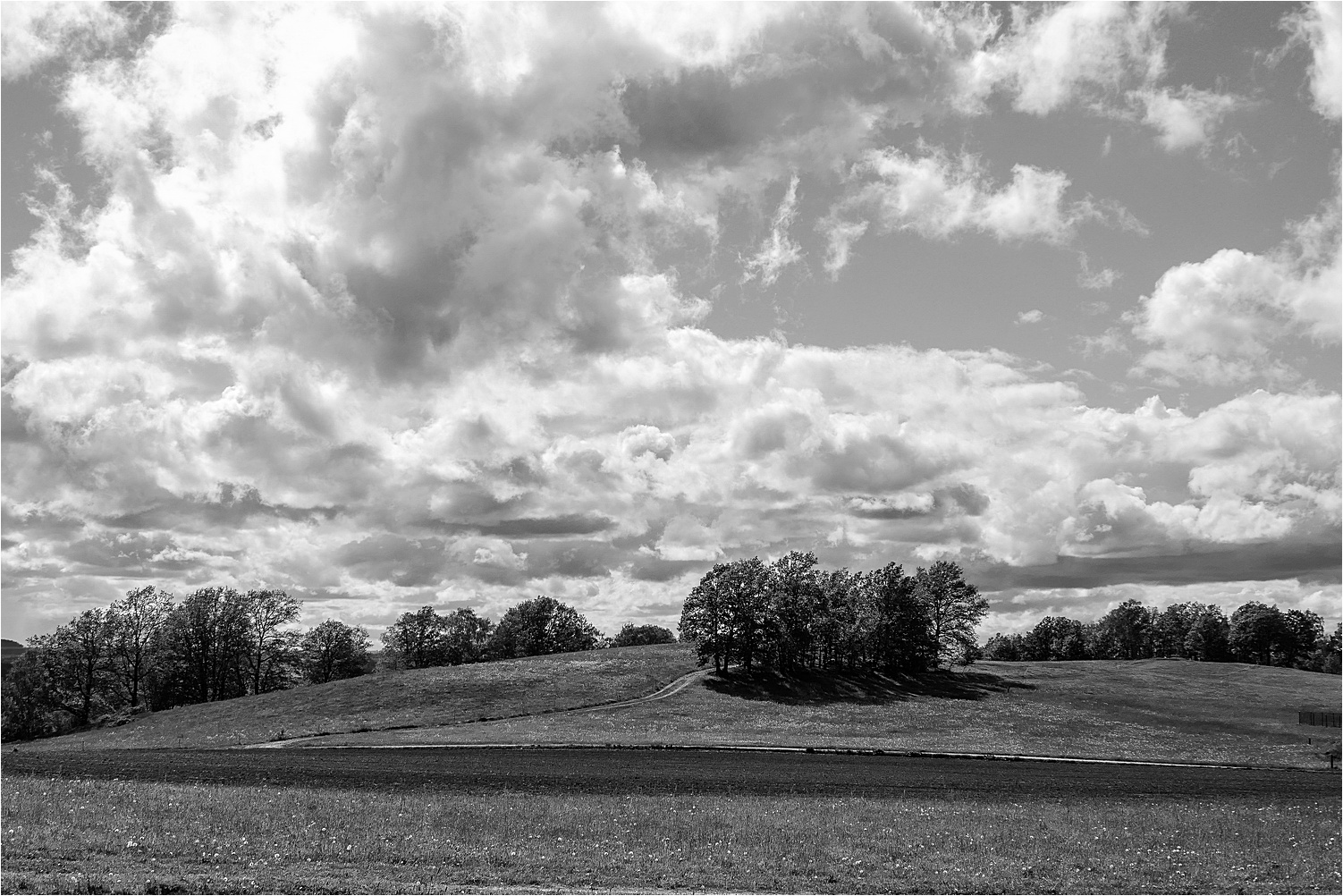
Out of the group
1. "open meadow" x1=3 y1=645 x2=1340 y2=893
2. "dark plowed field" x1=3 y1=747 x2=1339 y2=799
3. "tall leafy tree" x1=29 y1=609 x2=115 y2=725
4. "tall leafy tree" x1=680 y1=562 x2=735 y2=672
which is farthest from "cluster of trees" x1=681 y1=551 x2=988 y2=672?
"tall leafy tree" x1=29 y1=609 x2=115 y2=725

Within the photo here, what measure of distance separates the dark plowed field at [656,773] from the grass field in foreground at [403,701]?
21489mm

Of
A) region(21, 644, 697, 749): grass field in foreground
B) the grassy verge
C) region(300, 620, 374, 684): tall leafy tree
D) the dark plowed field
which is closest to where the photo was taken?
the grassy verge

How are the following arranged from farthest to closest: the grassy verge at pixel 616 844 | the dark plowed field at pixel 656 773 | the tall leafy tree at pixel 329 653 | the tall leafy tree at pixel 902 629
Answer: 1. the tall leafy tree at pixel 329 653
2. the tall leafy tree at pixel 902 629
3. the dark plowed field at pixel 656 773
4. the grassy verge at pixel 616 844

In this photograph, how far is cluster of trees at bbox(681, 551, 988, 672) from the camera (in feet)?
368

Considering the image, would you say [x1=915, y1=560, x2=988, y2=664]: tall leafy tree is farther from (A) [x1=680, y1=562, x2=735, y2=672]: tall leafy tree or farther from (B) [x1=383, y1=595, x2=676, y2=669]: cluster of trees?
(B) [x1=383, y1=595, x2=676, y2=669]: cluster of trees

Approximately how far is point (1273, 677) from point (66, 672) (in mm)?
162609

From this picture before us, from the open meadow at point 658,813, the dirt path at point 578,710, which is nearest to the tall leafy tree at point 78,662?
the open meadow at point 658,813

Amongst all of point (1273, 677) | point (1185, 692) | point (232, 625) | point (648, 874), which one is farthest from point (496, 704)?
point (1273, 677)

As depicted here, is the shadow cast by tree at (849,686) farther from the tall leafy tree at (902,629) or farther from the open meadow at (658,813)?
the open meadow at (658,813)

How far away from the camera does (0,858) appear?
62.7 feet

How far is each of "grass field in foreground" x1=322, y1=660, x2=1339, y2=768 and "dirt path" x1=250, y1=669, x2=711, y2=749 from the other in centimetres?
189

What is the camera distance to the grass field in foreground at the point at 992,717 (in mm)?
64750

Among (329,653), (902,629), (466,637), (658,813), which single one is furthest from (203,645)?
(658,813)

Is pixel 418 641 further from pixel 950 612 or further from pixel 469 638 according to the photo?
pixel 950 612
